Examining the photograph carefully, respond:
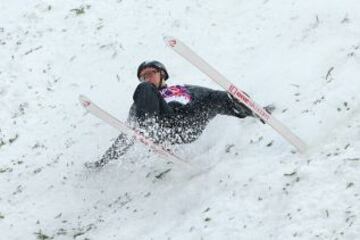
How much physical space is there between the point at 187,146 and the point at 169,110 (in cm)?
74

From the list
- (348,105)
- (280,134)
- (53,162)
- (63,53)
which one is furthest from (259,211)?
(63,53)

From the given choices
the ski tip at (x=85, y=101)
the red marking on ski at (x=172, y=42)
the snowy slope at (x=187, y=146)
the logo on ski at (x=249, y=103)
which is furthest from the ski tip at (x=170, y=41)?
the snowy slope at (x=187, y=146)

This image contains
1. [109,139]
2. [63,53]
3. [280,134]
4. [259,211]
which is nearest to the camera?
[259,211]

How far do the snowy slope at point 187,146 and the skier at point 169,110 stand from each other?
0.26 metres

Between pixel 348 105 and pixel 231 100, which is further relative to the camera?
pixel 231 100

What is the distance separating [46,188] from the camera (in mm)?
9766

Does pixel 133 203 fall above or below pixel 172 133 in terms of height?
below

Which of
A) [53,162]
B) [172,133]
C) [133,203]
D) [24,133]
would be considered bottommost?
[133,203]

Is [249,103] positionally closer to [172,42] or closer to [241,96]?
[241,96]

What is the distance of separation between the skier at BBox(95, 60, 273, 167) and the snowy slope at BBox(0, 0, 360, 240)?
263 mm

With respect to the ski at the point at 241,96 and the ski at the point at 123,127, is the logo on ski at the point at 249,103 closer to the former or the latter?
the ski at the point at 241,96

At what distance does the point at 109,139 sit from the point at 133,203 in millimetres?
1858

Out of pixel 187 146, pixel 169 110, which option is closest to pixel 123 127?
pixel 169 110

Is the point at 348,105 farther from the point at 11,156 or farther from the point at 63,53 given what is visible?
the point at 63,53
